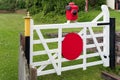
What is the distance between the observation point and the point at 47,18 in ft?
57.7

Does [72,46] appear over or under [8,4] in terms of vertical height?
over

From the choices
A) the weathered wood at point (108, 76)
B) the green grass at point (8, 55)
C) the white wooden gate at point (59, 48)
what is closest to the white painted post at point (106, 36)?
the white wooden gate at point (59, 48)

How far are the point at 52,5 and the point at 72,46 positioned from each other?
12.3m

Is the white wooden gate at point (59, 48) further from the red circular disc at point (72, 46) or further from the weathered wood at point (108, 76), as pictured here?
the weathered wood at point (108, 76)

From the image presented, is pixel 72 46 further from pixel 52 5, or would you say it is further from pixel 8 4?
pixel 8 4

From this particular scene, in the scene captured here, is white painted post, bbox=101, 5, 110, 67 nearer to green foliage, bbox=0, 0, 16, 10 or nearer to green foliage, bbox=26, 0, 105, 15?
green foliage, bbox=26, 0, 105, 15

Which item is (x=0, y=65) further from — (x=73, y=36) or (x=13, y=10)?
(x=13, y=10)

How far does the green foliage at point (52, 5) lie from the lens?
18.4 metres

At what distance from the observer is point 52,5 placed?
61.0 feet

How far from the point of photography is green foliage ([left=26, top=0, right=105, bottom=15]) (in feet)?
60.3

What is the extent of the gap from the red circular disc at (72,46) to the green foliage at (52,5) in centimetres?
1162

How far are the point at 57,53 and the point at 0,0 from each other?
2097cm

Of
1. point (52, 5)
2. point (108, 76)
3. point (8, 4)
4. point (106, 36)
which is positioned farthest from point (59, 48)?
point (8, 4)

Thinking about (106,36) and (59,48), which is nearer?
(59,48)
